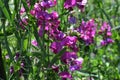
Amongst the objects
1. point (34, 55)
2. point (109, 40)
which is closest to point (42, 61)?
point (34, 55)

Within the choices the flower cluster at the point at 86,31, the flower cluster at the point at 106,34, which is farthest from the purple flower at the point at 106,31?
the flower cluster at the point at 86,31

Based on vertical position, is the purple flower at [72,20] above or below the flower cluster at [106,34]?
above

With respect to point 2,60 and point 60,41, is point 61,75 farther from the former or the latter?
point 2,60

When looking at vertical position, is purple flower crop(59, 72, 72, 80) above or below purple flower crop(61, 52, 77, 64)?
below

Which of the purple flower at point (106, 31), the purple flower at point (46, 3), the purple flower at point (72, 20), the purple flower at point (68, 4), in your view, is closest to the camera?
the purple flower at point (46, 3)

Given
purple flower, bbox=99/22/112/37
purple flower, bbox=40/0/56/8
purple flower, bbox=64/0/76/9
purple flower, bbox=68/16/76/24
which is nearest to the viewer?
purple flower, bbox=40/0/56/8

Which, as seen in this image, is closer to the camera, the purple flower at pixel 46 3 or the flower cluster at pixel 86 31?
the purple flower at pixel 46 3

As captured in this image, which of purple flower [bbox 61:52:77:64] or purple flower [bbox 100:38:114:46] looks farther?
purple flower [bbox 100:38:114:46]

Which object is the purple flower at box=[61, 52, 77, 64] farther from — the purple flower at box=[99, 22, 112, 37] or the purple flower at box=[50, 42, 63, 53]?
the purple flower at box=[99, 22, 112, 37]

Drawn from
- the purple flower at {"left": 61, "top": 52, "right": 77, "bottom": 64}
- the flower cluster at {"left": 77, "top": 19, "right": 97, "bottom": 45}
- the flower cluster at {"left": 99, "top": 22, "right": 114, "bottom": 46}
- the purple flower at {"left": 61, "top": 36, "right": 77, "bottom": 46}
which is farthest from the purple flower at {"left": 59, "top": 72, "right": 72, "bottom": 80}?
the flower cluster at {"left": 99, "top": 22, "right": 114, "bottom": 46}

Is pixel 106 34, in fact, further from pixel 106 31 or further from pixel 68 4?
pixel 68 4

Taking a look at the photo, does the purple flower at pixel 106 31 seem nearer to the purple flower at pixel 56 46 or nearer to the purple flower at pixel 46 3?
the purple flower at pixel 56 46

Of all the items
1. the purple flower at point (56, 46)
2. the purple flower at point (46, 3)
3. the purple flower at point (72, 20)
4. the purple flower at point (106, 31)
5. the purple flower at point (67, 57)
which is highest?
the purple flower at point (46, 3)

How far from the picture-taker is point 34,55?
209 cm
